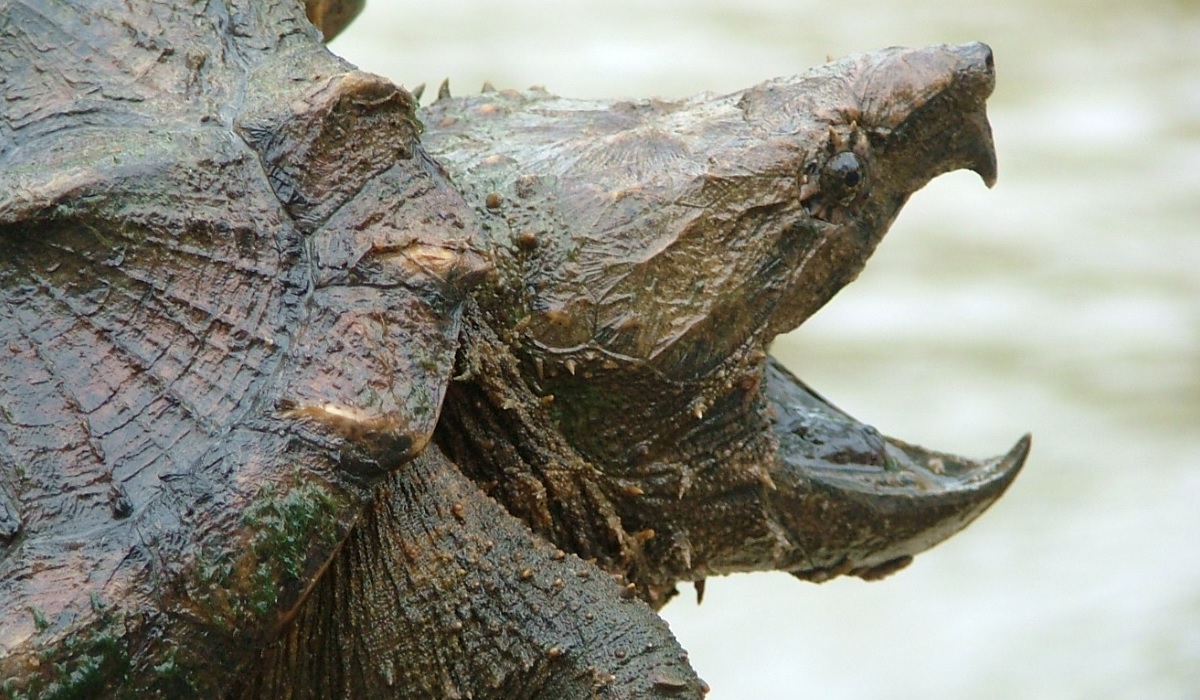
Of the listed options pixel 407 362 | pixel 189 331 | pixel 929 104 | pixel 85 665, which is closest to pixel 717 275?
pixel 929 104

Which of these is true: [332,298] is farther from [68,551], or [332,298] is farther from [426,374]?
[68,551]

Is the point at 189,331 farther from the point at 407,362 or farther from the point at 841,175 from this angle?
the point at 841,175

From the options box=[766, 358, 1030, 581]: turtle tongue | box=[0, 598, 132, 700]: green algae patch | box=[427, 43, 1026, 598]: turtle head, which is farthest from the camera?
box=[766, 358, 1030, 581]: turtle tongue

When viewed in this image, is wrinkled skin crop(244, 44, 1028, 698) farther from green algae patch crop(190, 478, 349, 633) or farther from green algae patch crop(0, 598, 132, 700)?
green algae patch crop(0, 598, 132, 700)

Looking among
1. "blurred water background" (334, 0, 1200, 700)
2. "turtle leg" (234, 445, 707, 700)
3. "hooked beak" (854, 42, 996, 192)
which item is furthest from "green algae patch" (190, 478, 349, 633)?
"blurred water background" (334, 0, 1200, 700)

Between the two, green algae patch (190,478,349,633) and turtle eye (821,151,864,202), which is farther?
turtle eye (821,151,864,202)

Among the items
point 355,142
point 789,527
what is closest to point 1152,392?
point 789,527

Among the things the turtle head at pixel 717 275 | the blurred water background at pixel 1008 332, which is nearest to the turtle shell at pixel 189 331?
the turtle head at pixel 717 275
